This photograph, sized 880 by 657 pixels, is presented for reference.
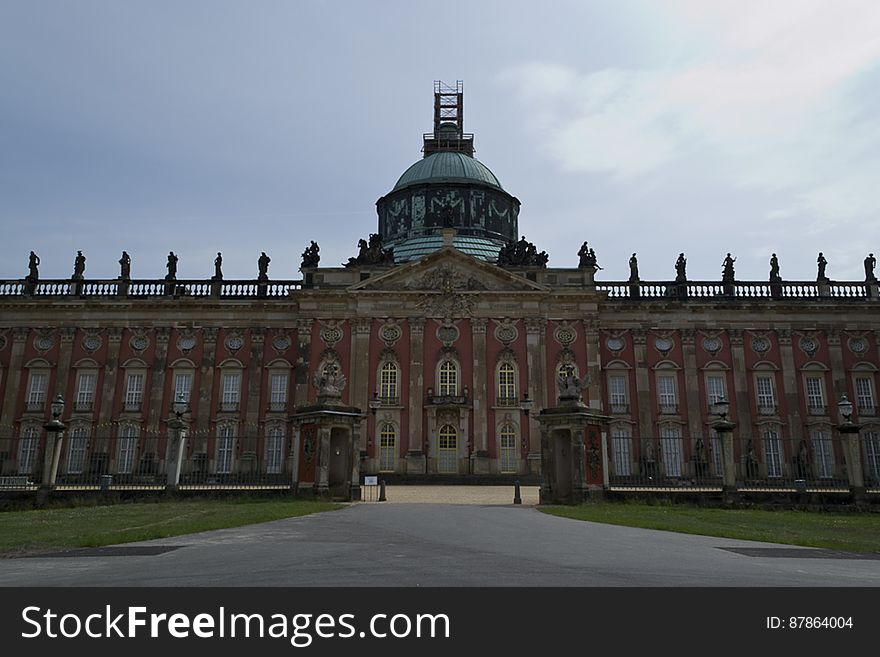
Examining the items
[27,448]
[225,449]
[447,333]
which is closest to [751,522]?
[447,333]

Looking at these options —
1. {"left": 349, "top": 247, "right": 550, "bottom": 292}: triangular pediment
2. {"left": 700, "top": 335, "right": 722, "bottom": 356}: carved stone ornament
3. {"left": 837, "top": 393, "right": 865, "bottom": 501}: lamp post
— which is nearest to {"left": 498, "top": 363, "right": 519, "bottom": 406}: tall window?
{"left": 349, "top": 247, "right": 550, "bottom": 292}: triangular pediment

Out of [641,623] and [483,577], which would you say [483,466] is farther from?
[641,623]

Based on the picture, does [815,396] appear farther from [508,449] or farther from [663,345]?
[508,449]

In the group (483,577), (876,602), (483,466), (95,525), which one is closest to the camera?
(876,602)

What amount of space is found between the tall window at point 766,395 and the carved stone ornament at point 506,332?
16.3 meters

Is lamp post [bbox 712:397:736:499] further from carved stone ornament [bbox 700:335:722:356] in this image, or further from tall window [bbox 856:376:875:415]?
tall window [bbox 856:376:875:415]

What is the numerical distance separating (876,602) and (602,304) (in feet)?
140

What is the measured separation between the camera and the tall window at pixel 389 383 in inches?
1806

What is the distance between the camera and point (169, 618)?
6043 millimetres

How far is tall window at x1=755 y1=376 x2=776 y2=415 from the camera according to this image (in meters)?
46.8

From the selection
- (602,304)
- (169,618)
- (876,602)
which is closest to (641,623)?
(876,602)

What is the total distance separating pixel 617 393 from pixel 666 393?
3157 millimetres

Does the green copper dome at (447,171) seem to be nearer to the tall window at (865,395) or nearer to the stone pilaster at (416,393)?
the stone pilaster at (416,393)

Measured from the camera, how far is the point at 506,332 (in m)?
46.9
